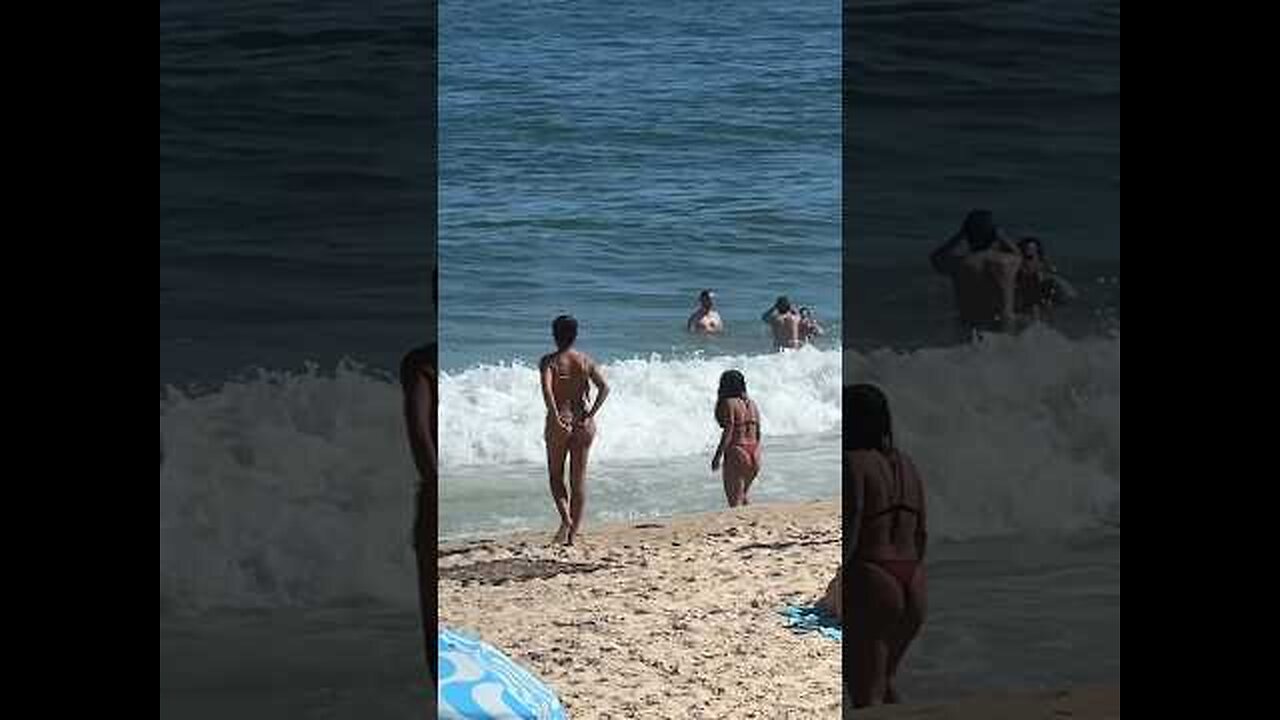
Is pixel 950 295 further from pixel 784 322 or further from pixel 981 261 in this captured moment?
pixel 784 322

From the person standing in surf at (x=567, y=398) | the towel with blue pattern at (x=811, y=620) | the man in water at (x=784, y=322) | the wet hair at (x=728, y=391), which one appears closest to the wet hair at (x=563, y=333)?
the person standing in surf at (x=567, y=398)

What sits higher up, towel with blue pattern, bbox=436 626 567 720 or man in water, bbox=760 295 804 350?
man in water, bbox=760 295 804 350

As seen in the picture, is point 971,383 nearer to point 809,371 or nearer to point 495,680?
point 495,680

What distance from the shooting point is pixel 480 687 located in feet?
15.1

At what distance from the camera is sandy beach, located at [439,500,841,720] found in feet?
29.1

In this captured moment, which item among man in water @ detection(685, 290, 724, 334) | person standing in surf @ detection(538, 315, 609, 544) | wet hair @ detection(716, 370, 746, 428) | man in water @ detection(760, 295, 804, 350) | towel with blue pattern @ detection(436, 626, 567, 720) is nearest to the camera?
towel with blue pattern @ detection(436, 626, 567, 720)

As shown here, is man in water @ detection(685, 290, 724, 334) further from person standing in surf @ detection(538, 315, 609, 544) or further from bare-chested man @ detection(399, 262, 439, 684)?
bare-chested man @ detection(399, 262, 439, 684)

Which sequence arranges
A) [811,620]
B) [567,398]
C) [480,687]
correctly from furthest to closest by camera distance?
1. [811,620]
2. [567,398]
3. [480,687]

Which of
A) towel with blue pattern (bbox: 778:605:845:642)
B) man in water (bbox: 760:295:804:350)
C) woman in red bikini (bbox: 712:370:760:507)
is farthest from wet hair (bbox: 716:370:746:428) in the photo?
man in water (bbox: 760:295:804:350)

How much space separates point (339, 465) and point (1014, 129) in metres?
1.60

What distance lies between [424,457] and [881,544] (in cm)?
101

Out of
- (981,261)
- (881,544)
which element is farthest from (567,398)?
(981,261)

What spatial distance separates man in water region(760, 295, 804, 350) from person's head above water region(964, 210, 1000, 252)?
938 cm
